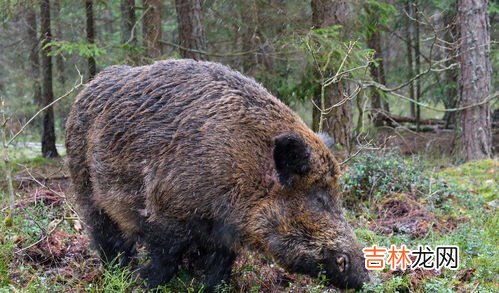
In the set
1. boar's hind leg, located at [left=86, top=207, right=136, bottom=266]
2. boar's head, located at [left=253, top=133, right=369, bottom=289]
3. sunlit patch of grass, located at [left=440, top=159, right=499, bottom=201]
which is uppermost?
boar's head, located at [left=253, top=133, right=369, bottom=289]

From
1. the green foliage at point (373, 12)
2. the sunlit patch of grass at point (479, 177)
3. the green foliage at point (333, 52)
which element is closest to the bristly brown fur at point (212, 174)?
the sunlit patch of grass at point (479, 177)

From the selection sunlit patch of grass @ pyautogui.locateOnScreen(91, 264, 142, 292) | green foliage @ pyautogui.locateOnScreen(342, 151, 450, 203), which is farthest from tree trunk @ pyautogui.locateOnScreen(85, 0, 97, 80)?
sunlit patch of grass @ pyautogui.locateOnScreen(91, 264, 142, 292)

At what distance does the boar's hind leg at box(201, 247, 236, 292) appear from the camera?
15.9ft

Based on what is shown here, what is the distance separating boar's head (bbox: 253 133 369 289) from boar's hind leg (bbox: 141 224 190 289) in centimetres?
61

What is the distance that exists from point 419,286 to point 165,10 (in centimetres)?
1065

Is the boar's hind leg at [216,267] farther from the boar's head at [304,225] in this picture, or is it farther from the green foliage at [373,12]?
the green foliage at [373,12]

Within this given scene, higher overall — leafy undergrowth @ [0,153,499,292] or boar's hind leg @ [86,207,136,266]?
boar's hind leg @ [86,207,136,266]

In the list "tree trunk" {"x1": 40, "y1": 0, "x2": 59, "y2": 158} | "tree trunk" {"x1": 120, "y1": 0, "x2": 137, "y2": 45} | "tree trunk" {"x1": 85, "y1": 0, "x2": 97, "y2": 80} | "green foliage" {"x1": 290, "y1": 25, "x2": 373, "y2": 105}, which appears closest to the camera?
"green foliage" {"x1": 290, "y1": 25, "x2": 373, "y2": 105}

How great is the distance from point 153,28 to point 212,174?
719 centimetres

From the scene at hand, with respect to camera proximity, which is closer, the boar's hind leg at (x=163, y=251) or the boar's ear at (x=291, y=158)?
the boar's ear at (x=291, y=158)

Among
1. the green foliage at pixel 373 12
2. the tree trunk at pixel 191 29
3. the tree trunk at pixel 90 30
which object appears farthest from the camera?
the tree trunk at pixel 90 30

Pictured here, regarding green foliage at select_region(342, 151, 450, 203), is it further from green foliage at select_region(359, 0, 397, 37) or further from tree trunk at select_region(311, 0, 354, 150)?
green foliage at select_region(359, 0, 397, 37)

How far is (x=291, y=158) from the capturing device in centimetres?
447

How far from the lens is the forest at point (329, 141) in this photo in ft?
17.3
